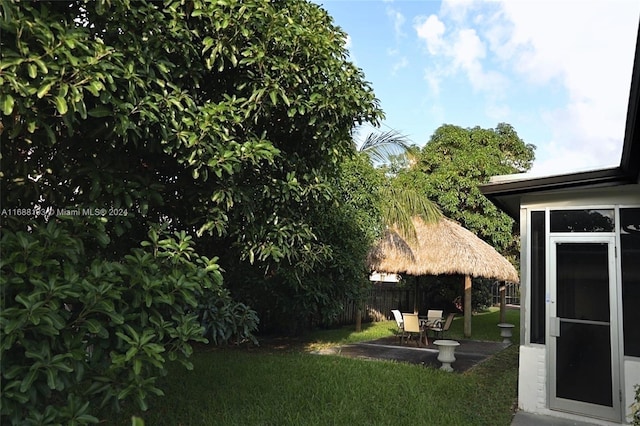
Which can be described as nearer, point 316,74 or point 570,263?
point 316,74

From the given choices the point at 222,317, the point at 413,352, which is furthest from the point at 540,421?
the point at 413,352

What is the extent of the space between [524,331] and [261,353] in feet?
20.7

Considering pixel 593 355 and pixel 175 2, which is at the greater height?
pixel 175 2

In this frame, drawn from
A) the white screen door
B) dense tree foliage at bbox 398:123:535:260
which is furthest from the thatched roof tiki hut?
the white screen door

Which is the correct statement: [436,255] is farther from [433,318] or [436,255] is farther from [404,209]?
[433,318]

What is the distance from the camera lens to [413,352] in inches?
444

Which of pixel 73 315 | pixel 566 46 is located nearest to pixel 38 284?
pixel 73 315

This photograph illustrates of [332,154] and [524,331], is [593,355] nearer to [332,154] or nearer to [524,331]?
[524,331]

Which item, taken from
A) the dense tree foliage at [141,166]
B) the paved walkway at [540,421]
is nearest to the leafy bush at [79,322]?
the dense tree foliage at [141,166]

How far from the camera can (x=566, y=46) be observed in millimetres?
6555

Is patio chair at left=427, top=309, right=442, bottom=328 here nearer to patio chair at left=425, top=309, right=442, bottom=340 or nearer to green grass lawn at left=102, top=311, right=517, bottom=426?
patio chair at left=425, top=309, right=442, bottom=340

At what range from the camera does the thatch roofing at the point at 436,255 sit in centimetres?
1537
